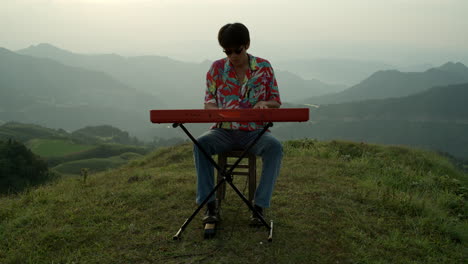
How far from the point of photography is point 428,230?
4.06 metres

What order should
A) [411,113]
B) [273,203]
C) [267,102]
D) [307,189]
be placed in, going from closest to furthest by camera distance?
[267,102]
[273,203]
[307,189]
[411,113]

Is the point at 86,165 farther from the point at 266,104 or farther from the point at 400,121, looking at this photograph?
the point at 400,121

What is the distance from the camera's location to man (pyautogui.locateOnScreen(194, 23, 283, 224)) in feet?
12.0

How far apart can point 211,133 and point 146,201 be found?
1773 mm

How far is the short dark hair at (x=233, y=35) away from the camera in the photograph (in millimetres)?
3561

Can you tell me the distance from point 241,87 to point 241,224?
5.33 ft

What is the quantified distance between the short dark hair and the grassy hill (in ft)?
6.82

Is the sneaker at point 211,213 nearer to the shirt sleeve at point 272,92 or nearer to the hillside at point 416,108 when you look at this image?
the shirt sleeve at point 272,92

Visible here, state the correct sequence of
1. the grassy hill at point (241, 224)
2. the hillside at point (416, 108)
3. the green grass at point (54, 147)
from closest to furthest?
the grassy hill at point (241, 224)
the green grass at point (54, 147)
the hillside at point (416, 108)

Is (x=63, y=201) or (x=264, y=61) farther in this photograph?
(x=63, y=201)

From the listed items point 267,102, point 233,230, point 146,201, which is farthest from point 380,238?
point 146,201

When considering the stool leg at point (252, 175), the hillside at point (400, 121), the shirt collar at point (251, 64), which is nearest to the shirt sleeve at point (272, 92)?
the shirt collar at point (251, 64)

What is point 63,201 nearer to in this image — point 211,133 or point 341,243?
point 211,133

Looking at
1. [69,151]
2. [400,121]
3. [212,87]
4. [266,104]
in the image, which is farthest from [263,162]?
[400,121]
